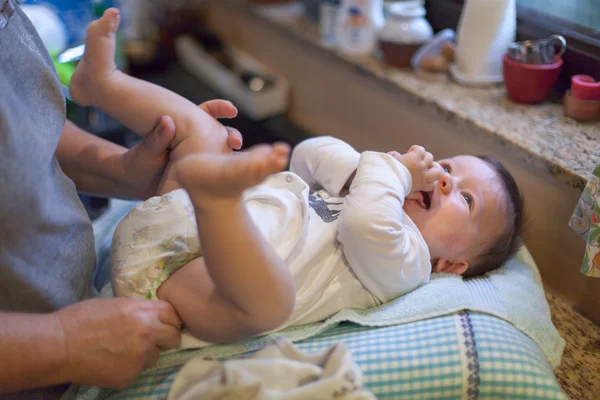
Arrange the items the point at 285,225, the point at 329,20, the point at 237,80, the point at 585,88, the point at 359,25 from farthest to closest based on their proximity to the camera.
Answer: the point at 237,80, the point at 329,20, the point at 359,25, the point at 585,88, the point at 285,225

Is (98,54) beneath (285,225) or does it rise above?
above

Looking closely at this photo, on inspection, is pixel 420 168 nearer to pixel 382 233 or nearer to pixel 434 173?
pixel 434 173

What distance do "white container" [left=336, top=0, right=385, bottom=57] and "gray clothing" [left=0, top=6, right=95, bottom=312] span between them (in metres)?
0.93

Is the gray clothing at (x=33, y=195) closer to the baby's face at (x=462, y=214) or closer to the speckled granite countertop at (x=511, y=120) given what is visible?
the baby's face at (x=462, y=214)

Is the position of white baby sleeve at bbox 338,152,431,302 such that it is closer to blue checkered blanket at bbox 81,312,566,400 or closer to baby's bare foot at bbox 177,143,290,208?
blue checkered blanket at bbox 81,312,566,400

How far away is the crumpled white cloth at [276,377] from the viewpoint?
0.64 metres

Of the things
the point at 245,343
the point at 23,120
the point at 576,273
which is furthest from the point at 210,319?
the point at 576,273

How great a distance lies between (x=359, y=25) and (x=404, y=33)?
0.16 metres

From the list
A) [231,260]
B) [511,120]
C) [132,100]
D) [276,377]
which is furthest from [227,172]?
[511,120]

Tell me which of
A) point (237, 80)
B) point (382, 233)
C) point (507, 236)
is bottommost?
point (237, 80)

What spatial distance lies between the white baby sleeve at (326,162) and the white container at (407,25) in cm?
52

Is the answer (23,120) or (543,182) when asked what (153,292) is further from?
(543,182)

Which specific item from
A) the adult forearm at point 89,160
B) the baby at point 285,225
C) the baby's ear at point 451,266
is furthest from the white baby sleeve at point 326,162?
the adult forearm at point 89,160

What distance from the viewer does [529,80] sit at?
48.0 inches
